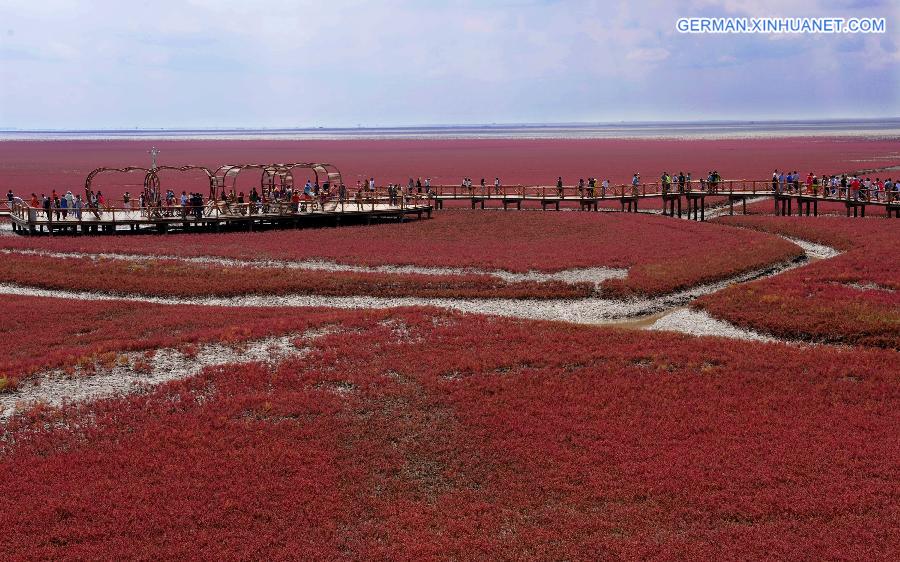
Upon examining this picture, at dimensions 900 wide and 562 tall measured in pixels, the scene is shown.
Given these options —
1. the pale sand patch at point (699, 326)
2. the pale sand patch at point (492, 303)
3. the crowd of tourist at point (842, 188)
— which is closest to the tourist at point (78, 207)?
the pale sand patch at point (492, 303)

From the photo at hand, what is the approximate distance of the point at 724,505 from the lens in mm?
16594

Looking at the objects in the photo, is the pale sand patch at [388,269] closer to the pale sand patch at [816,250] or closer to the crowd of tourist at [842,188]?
the pale sand patch at [816,250]

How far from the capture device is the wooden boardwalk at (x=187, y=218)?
52531 mm

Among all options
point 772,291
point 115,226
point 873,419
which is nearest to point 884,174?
point 772,291

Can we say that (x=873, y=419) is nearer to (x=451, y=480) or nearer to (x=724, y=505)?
(x=724, y=505)

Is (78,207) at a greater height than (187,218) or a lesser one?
greater

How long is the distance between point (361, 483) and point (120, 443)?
562cm

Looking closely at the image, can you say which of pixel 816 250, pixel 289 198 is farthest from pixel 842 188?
pixel 289 198

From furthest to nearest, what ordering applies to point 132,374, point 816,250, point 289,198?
point 289,198
point 816,250
point 132,374

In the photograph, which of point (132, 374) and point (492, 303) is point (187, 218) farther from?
point (132, 374)

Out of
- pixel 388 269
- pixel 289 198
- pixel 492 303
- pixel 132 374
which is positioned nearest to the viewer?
pixel 132 374

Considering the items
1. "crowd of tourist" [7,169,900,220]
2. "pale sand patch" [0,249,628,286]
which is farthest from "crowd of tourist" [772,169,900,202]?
"pale sand patch" [0,249,628,286]

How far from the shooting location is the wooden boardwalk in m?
52.5

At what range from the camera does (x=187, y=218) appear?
53219mm
